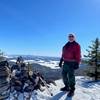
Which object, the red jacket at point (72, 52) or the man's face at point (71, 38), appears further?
the man's face at point (71, 38)

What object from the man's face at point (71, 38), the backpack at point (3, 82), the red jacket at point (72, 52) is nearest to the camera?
the backpack at point (3, 82)

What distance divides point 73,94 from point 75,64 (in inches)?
50.2

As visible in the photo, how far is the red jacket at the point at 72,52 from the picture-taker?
8.28m

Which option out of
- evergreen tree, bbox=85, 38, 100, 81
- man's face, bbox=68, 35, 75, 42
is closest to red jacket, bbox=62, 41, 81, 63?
man's face, bbox=68, 35, 75, 42

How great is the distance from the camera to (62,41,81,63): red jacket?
828 centimetres

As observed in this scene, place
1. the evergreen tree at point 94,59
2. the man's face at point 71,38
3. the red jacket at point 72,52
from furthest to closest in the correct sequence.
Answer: the evergreen tree at point 94,59, the man's face at point 71,38, the red jacket at point 72,52

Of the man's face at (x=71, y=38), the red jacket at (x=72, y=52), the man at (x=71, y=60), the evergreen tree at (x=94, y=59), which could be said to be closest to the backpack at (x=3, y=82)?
the man at (x=71, y=60)

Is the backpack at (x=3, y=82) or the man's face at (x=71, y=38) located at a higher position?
the man's face at (x=71, y=38)

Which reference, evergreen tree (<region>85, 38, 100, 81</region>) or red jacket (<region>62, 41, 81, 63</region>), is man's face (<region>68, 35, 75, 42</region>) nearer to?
red jacket (<region>62, 41, 81, 63</region>)

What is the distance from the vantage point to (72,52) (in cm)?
842

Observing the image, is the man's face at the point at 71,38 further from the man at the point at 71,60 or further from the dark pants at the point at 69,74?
the dark pants at the point at 69,74

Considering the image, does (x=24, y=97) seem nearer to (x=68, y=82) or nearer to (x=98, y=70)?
(x=68, y=82)

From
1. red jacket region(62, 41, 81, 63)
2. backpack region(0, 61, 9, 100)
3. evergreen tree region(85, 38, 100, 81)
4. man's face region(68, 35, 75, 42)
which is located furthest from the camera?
evergreen tree region(85, 38, 100, 81)

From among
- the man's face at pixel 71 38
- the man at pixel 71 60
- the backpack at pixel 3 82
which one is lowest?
the backpack at pixel 3 82
